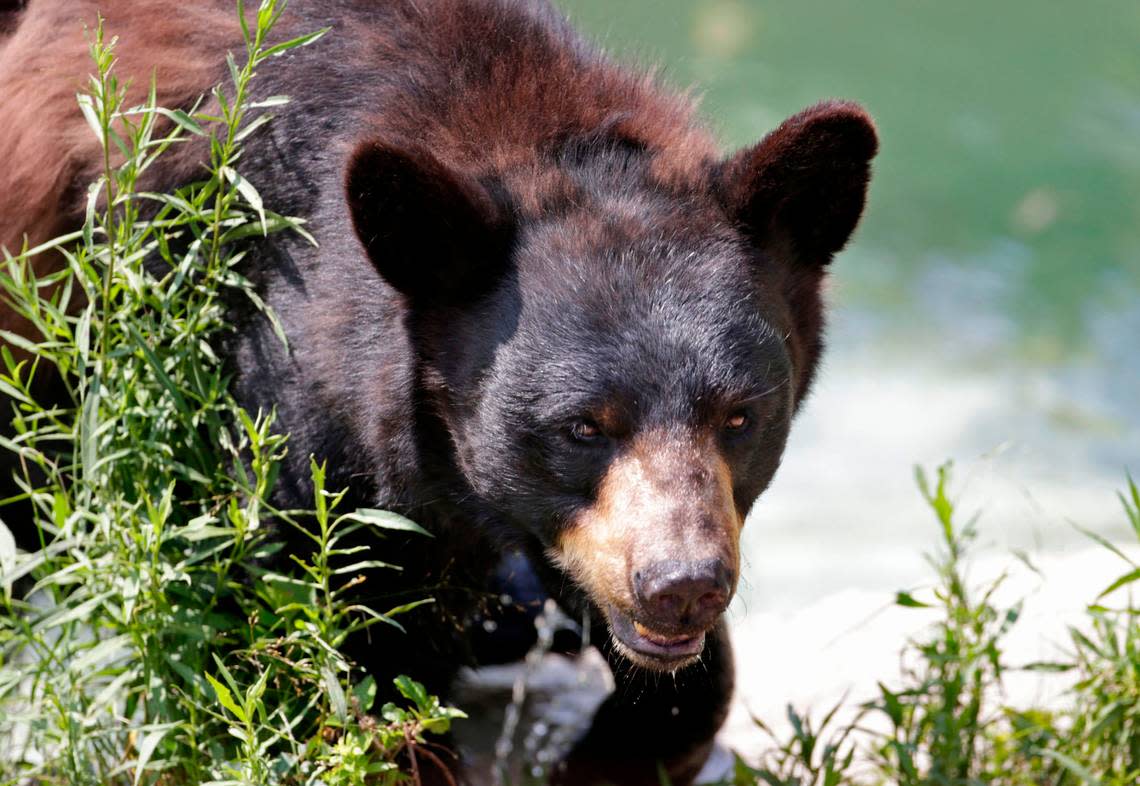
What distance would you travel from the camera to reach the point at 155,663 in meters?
3.64

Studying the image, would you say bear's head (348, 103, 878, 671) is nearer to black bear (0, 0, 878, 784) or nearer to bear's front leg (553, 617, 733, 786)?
black bear (0, 0, 878, 784)

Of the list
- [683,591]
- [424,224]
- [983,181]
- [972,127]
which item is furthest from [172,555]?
[972,127]

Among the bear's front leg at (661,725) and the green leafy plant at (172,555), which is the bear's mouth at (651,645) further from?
the bear's front leg at (661,725)

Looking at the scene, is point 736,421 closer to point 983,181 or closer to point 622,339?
point 622,339

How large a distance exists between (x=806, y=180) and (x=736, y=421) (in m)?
0.68

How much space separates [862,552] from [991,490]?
98cm

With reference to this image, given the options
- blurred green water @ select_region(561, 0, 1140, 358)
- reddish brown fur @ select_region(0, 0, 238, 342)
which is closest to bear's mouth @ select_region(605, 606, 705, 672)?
reddish brown fur @ select_region(0, 0, 238, 342)

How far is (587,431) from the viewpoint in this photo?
3.54m

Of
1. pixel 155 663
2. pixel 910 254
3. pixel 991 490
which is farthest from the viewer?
pixel 910 254

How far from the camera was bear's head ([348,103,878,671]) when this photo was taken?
3.45 meters

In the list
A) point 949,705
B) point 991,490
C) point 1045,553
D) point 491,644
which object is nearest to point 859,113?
point 949,705

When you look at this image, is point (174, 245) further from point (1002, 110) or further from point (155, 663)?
point (1002, 110)

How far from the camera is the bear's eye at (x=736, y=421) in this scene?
11.8 feet

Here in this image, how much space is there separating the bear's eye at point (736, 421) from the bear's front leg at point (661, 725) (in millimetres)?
1293
